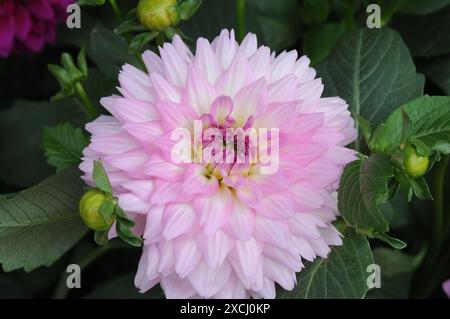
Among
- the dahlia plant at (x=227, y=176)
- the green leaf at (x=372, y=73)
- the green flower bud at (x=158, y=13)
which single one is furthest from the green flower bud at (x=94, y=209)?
the green leaf at (x=372, y=73)

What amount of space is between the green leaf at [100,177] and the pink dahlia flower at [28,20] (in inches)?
12.7

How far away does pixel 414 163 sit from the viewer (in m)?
0.54

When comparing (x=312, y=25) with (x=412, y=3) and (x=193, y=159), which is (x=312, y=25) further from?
(x=193, y=159)

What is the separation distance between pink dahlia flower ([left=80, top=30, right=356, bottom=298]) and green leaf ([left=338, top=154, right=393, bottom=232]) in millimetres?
11

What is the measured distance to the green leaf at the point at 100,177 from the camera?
0.53 m

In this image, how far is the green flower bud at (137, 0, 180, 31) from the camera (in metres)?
0.59

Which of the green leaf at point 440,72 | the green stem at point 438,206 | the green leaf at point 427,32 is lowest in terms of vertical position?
the green stem at point 438,206

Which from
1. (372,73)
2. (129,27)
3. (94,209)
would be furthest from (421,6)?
(94,209)

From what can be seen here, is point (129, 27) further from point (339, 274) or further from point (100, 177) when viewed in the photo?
point (339, 274)

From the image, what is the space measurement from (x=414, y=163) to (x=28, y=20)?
1.65ft

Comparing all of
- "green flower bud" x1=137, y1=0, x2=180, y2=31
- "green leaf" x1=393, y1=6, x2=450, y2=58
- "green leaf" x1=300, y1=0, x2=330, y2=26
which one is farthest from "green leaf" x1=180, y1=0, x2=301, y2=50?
"green flower bud" x1=137, y1=0, x2=180, y2=31

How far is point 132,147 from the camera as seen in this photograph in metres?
0.57

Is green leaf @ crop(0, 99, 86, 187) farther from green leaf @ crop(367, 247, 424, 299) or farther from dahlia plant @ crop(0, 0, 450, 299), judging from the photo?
green leaf @ crop(367, 247, 424, 299)

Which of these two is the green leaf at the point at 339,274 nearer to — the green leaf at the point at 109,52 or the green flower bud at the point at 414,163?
the green flower bud at the point at 414,163
